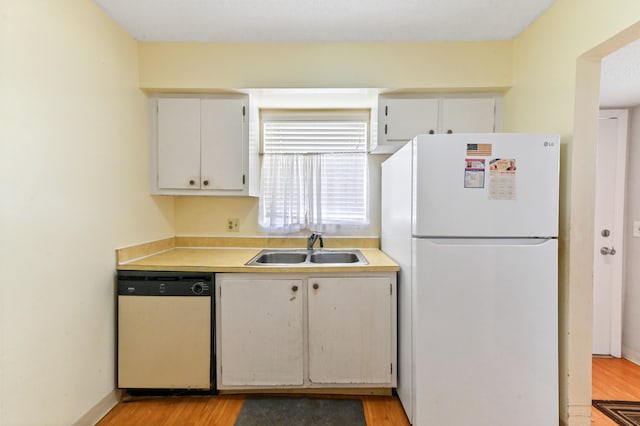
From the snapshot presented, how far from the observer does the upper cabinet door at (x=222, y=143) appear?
2.01 m

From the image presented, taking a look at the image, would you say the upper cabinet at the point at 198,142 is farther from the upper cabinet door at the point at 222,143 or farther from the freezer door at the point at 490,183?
the freezer door at the point at 490,183

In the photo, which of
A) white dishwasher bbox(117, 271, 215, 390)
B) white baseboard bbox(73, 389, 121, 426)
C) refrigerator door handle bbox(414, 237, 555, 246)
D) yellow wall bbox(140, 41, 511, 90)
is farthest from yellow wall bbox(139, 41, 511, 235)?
white baseboard bbox(73, 389, 121, 426)

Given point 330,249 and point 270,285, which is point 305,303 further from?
point 330,249

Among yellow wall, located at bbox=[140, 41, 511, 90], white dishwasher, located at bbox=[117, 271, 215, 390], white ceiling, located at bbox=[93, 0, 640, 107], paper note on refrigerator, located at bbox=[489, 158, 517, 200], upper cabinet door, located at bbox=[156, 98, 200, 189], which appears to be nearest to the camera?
paper note on refrigerator, located at bbox=[489, 158, 517, 200]

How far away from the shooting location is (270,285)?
5.53ft

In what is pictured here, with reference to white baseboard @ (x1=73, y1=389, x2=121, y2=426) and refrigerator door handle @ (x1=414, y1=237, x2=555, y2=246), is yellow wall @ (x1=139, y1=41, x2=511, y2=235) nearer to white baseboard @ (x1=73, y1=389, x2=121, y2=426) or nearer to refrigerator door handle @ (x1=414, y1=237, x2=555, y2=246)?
refrigerator door handle @ (x1=414, y1=237, x2=555, y2=246)

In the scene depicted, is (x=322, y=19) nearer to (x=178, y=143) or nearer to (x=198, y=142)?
(x=198, y=142)

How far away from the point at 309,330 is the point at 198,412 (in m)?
0.81

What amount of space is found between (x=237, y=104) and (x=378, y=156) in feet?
3.95

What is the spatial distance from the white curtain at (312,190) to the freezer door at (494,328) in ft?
3.41

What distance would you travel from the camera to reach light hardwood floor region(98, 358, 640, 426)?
1556mm

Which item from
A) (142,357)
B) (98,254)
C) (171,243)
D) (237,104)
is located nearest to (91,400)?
(142,357)

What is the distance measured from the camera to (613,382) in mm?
1955

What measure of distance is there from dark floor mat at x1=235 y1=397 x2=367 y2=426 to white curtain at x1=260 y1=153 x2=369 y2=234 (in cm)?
122
